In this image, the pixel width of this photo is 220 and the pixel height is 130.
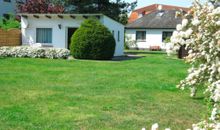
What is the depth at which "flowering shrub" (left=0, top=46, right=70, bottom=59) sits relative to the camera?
28422 mm

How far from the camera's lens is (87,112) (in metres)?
9.27

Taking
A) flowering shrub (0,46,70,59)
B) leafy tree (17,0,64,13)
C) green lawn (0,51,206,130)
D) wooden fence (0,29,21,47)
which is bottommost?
green lawn (0,51,206,130)

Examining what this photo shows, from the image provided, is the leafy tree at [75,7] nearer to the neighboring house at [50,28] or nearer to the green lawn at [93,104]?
the neighboring house at [50,28]

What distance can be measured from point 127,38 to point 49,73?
38979 millimetres

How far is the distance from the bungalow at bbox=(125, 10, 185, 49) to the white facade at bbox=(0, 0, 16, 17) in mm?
14348

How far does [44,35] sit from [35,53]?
20.8 feet

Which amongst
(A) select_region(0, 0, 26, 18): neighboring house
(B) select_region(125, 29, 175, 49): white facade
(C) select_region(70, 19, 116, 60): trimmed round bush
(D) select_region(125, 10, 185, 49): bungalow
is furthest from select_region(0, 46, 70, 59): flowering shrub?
(B) select_region(125, 29, 175, 49): white facade

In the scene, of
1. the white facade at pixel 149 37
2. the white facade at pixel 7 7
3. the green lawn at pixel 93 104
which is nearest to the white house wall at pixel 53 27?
the white facade at pixel 7 7

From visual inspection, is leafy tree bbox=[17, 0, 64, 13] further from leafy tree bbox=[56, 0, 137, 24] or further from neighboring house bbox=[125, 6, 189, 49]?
neighboring house bbox=[125, 6, 189, 49]

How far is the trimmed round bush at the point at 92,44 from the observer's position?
28312 mm

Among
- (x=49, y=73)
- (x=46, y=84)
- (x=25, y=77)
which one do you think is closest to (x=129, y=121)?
(x=46, y=84)

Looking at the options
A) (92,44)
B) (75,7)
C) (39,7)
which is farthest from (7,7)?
(92,44)

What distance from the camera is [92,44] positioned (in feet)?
92.8

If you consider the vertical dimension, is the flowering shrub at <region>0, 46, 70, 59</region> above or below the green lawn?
above
